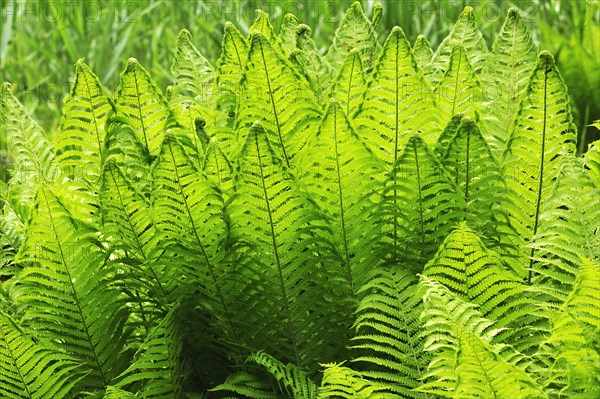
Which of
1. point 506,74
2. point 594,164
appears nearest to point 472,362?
point 594,164

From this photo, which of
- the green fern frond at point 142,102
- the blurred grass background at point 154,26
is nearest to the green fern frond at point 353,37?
the green fern frond at point 142,102

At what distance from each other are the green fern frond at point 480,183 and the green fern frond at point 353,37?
0.57 metres

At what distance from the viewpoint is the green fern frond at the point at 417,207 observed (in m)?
1.62

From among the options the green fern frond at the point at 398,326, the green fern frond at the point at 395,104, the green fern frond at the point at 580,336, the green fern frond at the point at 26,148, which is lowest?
the green fern frond at the point at 398,326

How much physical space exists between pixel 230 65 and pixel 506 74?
63 cm

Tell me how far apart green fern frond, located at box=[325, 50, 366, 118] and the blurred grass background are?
3264mm

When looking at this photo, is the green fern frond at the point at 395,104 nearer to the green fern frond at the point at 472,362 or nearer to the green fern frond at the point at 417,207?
the green fern frond at the point at 417,207

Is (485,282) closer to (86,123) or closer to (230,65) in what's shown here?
(230,65)

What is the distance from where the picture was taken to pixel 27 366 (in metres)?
1.63

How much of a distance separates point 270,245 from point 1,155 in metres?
3.63

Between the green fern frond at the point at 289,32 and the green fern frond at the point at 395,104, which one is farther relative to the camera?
the green fern frond at the point at 289,32

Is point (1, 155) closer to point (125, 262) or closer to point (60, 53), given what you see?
point (60, 53)

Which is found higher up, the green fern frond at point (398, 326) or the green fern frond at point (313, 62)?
the green fern frond at point (313, 62)

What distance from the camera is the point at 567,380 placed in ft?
4.49
